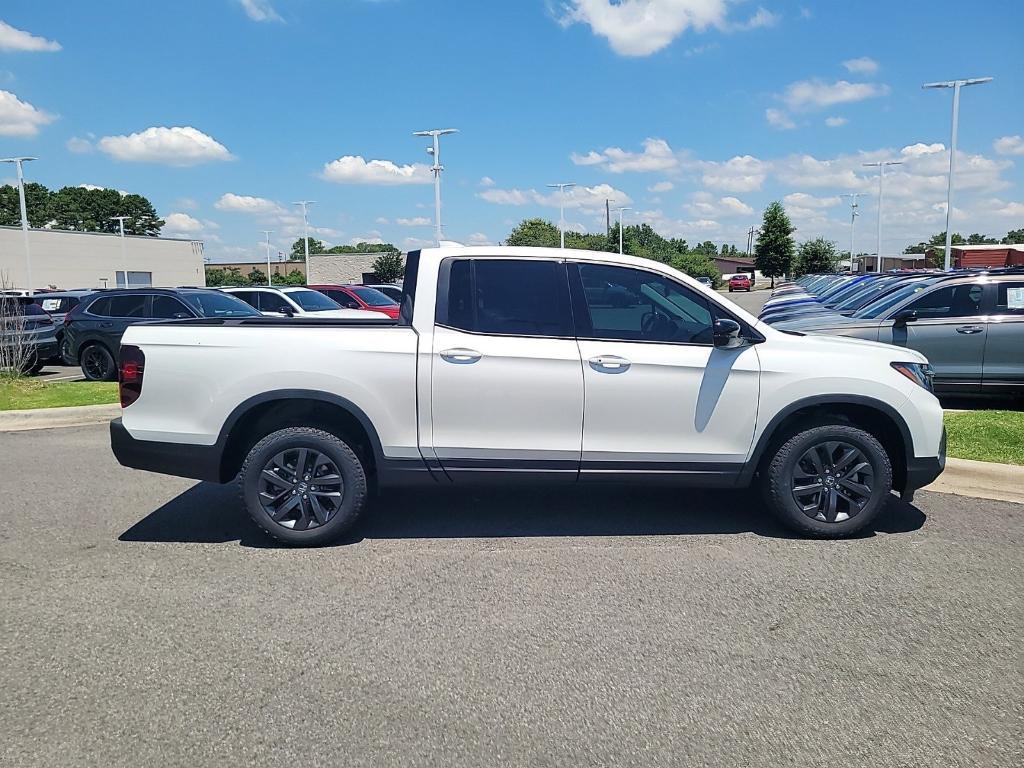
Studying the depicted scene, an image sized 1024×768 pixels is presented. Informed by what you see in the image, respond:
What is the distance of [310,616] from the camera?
400 centimetres

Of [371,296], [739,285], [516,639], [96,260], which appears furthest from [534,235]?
[516,639]

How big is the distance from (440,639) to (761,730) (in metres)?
1.49

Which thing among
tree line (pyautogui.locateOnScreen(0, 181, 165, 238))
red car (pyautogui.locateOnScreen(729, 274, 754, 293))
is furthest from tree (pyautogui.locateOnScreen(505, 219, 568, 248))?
tree line (pyautogui.locateOnScreen(0, 181, 165, 238))

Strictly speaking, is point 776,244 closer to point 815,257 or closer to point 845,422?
point 815,257

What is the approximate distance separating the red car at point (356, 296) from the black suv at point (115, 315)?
5575 millimetres

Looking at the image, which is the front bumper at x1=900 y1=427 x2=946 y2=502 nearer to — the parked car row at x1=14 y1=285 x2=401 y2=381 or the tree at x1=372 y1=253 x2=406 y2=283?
the parked car row at x1=14 y1=285 x2=401 y2=381

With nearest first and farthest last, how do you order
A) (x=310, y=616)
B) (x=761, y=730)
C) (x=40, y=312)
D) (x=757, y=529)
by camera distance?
(x=761, y=730), (x=310, y=616), (x=757, y=529), (x=40, y=312)

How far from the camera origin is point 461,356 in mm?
4824

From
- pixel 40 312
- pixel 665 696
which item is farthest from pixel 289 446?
pixel 40 312

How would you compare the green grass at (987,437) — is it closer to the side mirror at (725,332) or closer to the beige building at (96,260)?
the side mirror at (725,332)

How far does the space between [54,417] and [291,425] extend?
5946 millimetres

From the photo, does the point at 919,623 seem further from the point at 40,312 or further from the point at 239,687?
the point at 40,312

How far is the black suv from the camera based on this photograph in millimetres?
12828

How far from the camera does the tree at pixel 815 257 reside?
80.4m
